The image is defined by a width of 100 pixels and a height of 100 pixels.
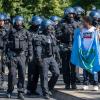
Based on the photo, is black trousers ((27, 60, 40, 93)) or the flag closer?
the flag

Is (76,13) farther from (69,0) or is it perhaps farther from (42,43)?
(69,0)

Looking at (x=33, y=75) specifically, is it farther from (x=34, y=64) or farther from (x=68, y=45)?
(x=68, y=45)

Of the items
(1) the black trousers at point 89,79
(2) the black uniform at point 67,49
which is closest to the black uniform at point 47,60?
(2) the black uniform at point 67,49

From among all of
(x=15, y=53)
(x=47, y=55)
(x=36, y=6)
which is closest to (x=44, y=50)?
(x=47, y=55)

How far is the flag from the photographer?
13.3 metres

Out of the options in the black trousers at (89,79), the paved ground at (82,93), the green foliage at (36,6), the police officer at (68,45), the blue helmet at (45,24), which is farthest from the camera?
the green foliage at (36,6)

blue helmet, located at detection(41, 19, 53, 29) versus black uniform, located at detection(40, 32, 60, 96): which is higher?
blue helmet, located at detection(41, 19, 53, 29)

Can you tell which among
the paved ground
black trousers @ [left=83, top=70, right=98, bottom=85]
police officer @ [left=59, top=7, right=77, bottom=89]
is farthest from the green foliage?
the paved ground

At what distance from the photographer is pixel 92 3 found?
31250mm

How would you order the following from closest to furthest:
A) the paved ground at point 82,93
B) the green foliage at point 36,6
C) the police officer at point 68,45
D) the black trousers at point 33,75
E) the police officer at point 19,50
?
1. the paved ground at point 82,93
2. the police officer at point 19,50
3. the black trousers at point 33,75
4. the police officer at point 68,45
5. the green foliage at point 36,6

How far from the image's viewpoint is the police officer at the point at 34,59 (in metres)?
13.3

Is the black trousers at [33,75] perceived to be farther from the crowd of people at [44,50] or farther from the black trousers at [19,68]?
the black trousers at [19,68]

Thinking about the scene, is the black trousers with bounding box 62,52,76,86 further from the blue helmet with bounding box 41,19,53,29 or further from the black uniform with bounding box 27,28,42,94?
the blue helmet with bounding box 41,19,53,29

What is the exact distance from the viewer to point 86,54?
528 inches
